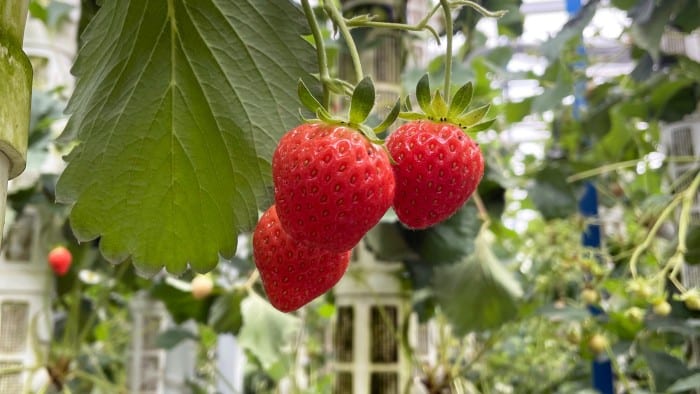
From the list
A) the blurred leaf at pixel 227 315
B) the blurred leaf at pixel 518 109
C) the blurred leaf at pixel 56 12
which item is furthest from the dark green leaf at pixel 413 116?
the blurred leaf at pixel 518 109

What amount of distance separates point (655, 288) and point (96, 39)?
30.0 inches

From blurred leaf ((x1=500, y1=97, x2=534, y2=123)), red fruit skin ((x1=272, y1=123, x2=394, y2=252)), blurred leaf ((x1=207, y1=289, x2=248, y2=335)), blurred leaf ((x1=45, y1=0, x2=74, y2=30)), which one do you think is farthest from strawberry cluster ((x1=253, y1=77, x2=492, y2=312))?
blurred leaf ((x1=500, y1=97, x2=534, y2=123))

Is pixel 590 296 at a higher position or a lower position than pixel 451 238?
lower

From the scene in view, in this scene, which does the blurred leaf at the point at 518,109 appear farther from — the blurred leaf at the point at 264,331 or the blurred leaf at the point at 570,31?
the blurred leaf at the point at 264,331

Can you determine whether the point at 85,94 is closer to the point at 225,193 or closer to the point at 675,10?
the point at 225,193

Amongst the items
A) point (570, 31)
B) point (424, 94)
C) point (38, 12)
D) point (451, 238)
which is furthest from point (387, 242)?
point (38, 12)

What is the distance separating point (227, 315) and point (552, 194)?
0.61 metres

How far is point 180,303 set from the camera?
3.77 ft

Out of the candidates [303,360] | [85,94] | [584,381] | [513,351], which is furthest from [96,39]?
[303,360]

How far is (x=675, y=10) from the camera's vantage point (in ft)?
3.05

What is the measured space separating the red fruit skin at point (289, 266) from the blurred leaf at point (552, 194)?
95 cm

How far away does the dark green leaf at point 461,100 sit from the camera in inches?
13.1

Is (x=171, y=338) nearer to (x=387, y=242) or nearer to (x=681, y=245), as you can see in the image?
(x=387, y=242)

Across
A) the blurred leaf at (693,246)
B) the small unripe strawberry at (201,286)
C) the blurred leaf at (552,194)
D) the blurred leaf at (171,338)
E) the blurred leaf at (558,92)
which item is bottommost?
the blurred leaf at (171,338)
